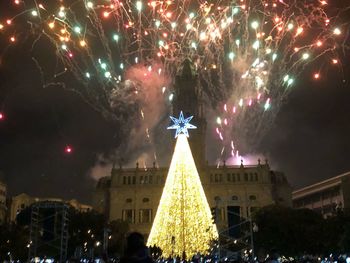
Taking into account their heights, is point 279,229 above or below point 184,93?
below

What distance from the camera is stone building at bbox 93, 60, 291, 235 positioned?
106 meters

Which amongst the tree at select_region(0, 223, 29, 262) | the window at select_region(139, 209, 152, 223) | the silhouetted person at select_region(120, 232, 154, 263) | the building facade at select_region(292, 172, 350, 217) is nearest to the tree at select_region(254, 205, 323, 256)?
the tree at select_region(0, 223, 29, 262)

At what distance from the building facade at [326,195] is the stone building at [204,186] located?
19257 millimetres

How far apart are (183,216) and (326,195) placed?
352ft

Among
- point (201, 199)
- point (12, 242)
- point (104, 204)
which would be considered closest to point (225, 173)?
point (104, 204)

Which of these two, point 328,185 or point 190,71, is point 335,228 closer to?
point 190,71

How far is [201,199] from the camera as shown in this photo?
42656 mm

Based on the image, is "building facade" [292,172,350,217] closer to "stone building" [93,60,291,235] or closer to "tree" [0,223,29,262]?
"stone building" [93,60,291,235]

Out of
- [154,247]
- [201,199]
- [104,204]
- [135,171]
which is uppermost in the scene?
[135,171]

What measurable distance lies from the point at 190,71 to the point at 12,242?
5467cm

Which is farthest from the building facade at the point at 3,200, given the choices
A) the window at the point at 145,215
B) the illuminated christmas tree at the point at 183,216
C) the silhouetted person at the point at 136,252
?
the silhouetted person at the point at 136,252

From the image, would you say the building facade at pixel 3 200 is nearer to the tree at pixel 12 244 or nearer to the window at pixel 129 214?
the window at pixel 129 214

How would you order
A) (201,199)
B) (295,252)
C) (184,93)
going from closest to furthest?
(201,199) < (295,252) < (184,93)

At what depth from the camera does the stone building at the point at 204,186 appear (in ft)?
349
